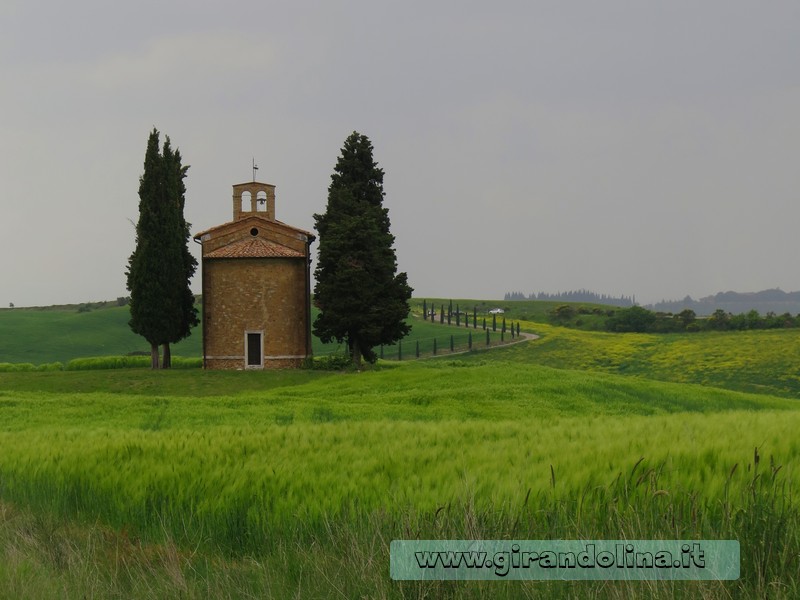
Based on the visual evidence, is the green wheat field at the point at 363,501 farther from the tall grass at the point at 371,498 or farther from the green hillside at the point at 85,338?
the green hillside at the point at 85,338

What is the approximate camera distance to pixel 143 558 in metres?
6.58

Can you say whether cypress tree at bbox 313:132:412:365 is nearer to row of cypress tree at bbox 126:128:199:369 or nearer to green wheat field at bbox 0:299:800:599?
row of cypress tree at bbox 126:128:199:369

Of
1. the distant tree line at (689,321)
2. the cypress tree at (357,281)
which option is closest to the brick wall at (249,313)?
the cypress tree at (357,281)

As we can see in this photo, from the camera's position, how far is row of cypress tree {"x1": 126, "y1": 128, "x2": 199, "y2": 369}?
134 ft

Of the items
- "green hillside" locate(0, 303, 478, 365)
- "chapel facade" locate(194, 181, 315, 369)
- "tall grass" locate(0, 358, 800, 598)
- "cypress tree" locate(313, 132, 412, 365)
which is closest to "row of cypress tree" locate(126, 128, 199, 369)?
"chapel facade" locate(194, 181, 315, 369)

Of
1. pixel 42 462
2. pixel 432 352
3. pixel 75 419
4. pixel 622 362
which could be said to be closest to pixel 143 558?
pixel 42 462

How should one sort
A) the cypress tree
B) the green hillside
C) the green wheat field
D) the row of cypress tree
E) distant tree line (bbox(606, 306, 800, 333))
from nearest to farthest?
→ the green wheat field → the cypress tree → the row of cypress tree → distant tree line (bbox(606, 306, 800, 333)) → the green hillside

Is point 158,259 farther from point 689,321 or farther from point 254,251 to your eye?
point 689,321

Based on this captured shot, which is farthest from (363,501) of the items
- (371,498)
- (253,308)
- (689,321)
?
(689,321)

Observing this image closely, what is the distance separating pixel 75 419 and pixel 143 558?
1641cm

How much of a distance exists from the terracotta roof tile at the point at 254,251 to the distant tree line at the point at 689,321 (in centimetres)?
3840

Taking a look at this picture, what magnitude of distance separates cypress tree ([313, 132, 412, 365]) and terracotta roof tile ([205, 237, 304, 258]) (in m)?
2.52

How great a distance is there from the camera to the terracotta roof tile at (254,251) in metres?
42.2

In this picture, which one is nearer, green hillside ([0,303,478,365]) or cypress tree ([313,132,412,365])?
cypress tree ([313,132,412,365])
